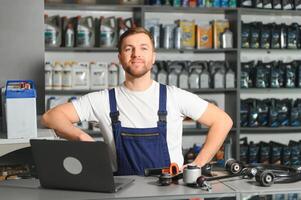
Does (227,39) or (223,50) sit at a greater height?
(227,39)

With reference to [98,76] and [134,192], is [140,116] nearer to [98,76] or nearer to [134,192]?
[134,192]

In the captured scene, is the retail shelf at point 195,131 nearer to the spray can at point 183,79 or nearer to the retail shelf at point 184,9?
the spray can at point 183,79

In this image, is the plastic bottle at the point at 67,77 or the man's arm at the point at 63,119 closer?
the man's arm at the point at 63,119

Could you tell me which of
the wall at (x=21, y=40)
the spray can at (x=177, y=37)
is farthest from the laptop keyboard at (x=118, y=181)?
the spray can at (x=177, y=37)

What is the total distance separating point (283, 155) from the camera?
546cm

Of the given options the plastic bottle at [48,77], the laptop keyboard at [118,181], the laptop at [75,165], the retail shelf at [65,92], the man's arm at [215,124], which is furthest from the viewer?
the retail shelf at [65,92]

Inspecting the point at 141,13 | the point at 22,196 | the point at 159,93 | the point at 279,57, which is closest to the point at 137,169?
the point at 159,93

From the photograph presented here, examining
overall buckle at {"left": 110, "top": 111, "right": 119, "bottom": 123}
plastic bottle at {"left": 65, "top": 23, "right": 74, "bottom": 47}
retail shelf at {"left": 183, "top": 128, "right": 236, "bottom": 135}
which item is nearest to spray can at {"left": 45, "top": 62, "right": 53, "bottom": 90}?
plastic bottle at {"left": 65, "top": 23, "right": 74, "bottom": 47}

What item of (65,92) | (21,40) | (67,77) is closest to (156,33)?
(67,77)

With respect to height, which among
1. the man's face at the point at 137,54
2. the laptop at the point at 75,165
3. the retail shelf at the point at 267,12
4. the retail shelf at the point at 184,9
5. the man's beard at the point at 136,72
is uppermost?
the retail shelf at the point at 184,9

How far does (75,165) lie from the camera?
181 centimetres

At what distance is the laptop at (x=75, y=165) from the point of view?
176cm

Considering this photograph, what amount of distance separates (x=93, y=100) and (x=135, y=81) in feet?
0.75

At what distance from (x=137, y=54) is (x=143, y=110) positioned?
29 centimetres
